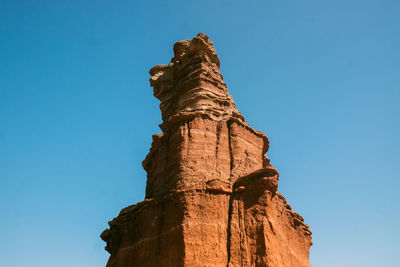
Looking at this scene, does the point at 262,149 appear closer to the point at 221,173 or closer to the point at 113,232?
the point at 221,173

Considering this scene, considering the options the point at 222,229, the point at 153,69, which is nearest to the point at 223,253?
the point at 222,229

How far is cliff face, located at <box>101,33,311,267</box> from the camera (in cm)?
1448

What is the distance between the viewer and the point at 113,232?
62.0ft

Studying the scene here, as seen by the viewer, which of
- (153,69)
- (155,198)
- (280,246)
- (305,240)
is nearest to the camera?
(280,246)

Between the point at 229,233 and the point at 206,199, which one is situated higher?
the point at 206,199

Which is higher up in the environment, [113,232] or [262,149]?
[262,149]

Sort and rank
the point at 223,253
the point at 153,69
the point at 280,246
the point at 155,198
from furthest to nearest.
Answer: the point at 153,69 → the point at 155,198 → the point at 280,246 → the point at 223,253

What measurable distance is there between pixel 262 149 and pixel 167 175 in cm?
581

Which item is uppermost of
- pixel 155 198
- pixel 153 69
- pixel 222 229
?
pixel 153 69

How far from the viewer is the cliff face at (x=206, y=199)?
1448 cm

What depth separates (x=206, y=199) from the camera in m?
15.4

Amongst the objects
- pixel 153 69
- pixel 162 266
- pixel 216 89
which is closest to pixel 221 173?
pixel 162 266

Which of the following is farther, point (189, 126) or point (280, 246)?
point (189, 126)

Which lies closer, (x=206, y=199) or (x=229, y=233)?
(x=229, y=233)
